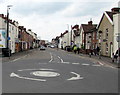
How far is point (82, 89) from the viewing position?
8.72 meters

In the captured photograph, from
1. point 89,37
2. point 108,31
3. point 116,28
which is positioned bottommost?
point 89,37

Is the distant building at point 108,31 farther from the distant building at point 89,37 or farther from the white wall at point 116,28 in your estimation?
the distant building at point 89,37

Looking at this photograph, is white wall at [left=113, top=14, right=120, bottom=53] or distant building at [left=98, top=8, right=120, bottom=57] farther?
distant building at [left=98, top=8, right=120, bottom=57]

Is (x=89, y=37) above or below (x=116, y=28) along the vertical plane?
below

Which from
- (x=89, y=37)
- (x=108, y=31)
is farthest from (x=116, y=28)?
(x=89, y=37)

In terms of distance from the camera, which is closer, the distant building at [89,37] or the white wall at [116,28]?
the white wall at [116,28]

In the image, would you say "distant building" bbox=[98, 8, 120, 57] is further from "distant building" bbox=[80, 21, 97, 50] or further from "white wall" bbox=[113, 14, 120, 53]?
"distant building" bbox=[80, 21, 97, 50]

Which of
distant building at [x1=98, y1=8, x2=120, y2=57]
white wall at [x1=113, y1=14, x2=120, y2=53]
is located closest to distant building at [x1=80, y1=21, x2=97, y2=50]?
distant building at [x1=98, y1=8, x2=120, y2=57]

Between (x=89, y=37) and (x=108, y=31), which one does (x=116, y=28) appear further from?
(x=89, y=37)

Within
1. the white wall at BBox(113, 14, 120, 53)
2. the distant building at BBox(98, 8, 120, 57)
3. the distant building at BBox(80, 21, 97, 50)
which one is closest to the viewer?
the white wall at BBox(113, 14, 120, 53)

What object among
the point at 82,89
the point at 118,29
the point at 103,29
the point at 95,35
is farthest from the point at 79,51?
the point at 82,89

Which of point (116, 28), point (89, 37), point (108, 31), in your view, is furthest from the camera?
point (89, 37)

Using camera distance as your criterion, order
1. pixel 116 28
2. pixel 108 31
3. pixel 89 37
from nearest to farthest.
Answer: pixel 116 28
pixel 108 31
pixel 89 37

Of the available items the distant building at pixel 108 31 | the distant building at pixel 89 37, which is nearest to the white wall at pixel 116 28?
the distant building at pixel 108 31
